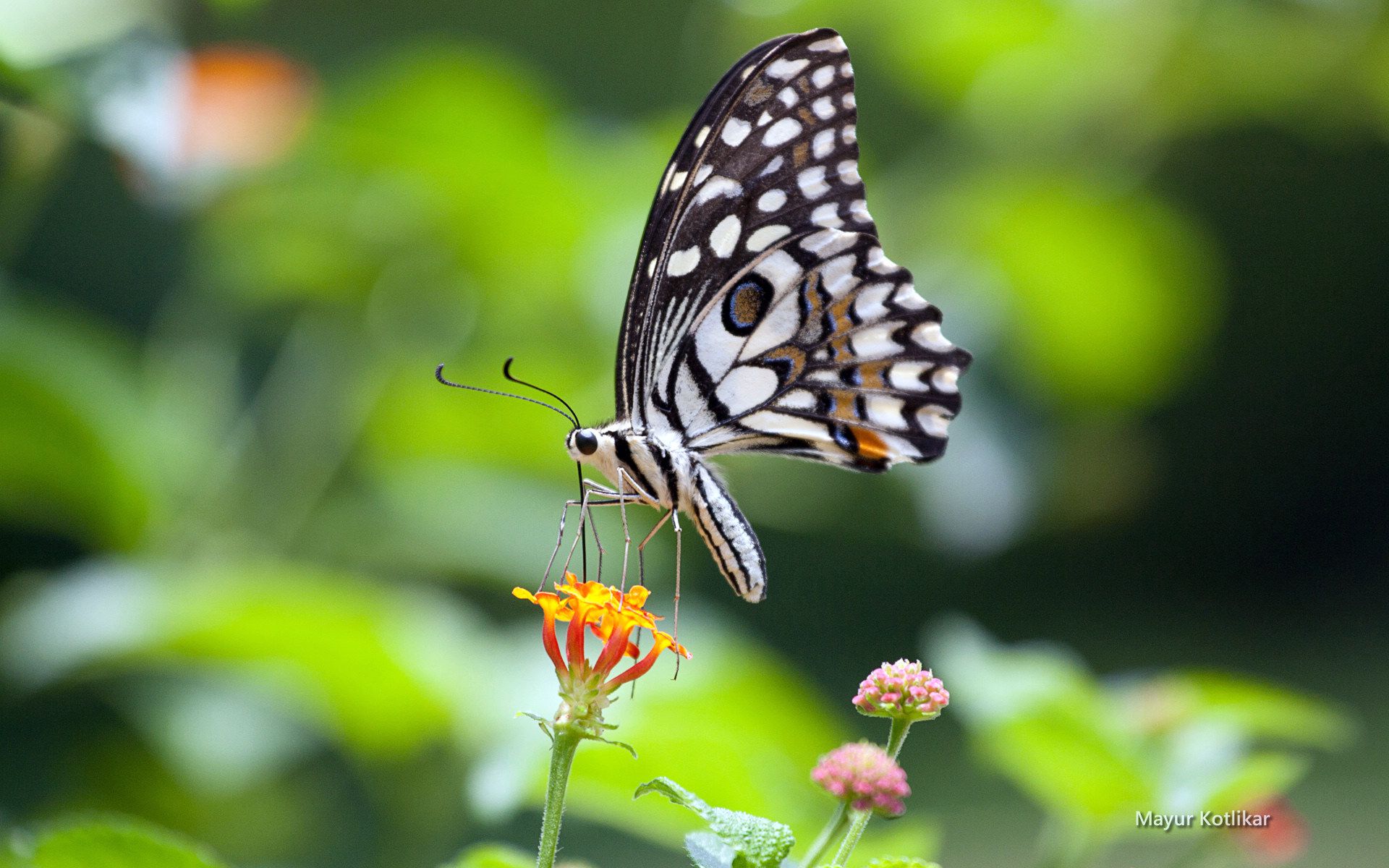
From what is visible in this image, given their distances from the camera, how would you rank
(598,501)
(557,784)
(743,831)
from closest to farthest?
(743,831), (557,784), (598,501)

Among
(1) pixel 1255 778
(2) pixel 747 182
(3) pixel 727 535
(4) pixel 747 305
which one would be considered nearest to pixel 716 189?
(2) pixel 747 182

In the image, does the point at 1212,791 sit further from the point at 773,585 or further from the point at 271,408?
the point at 773,585

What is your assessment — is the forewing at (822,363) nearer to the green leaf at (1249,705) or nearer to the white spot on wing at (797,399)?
the white spot on wing at (797,399)

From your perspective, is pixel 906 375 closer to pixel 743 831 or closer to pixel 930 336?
pixel 930 336

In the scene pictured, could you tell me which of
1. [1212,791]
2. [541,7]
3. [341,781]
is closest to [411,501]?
[1212,791]

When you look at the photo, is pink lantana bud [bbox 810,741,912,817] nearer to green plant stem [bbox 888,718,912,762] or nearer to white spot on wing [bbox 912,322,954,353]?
green plant stem [bbox 888,718,912,762]

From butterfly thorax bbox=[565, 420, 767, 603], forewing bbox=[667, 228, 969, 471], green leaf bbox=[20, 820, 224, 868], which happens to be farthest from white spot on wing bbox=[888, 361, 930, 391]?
green leaf bbox=[20, 820, 224, 868]
